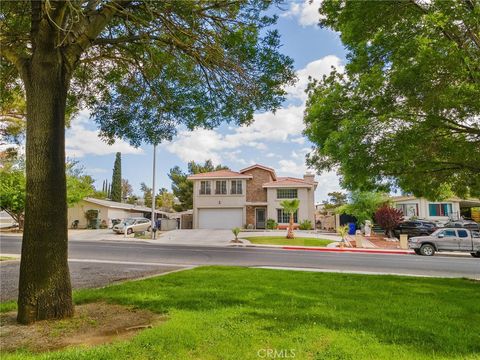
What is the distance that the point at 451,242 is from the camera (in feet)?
66.4

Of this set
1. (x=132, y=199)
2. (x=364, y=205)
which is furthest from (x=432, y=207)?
(x=132, y=199)

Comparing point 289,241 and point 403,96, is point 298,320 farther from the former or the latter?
point 289,241

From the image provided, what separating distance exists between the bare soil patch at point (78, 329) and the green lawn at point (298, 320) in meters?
0.30

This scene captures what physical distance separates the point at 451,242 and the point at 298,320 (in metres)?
19.2

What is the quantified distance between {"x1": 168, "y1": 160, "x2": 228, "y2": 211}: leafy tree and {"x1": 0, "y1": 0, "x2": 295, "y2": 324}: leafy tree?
45.7 m

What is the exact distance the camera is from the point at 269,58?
7.21m

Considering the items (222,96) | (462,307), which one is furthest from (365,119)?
(462,307)

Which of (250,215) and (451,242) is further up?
(250,215)

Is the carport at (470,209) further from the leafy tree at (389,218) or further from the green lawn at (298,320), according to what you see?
the green lawn at (298,320)

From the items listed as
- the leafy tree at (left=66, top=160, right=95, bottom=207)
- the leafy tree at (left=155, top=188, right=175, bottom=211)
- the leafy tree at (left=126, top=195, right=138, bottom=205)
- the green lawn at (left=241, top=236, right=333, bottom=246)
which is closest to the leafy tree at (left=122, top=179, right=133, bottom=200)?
the leafy tree at (left=126, top=195, right=138, bottom=205)

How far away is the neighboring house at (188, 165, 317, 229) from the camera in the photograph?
38000 mm

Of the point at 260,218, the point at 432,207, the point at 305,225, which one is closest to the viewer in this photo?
the point at 305,225

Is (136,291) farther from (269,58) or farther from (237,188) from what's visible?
(237,188)

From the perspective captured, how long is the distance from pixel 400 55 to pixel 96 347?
24.6 ft
